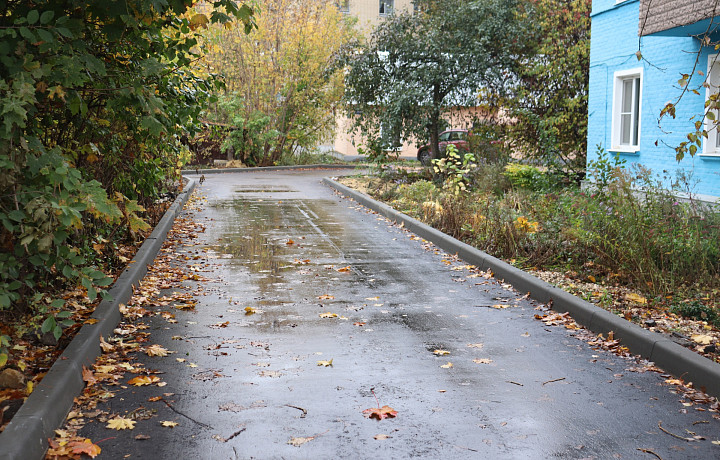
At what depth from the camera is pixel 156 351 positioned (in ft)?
19.9

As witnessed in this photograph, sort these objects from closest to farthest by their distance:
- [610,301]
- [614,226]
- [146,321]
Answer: [146,321]
[610,301]
[614,226]

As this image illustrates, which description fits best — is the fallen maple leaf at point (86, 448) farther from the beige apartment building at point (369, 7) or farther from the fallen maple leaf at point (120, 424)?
the beige apartment building at point (369, 7)

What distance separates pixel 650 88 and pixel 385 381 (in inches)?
496

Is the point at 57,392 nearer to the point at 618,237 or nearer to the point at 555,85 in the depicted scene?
the point at 618,237

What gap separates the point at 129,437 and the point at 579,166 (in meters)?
17.5

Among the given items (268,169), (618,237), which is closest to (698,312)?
(618,237)

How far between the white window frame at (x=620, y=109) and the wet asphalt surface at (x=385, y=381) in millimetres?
8359

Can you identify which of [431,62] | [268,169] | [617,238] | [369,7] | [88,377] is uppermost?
[369,7]

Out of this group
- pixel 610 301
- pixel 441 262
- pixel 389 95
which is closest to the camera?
pixel 610 301

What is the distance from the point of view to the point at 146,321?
23.1ft

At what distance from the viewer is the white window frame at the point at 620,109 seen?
1617cm

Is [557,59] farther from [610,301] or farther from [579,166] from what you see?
[610,301]

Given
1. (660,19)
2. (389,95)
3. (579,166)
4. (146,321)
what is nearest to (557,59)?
(579,166)

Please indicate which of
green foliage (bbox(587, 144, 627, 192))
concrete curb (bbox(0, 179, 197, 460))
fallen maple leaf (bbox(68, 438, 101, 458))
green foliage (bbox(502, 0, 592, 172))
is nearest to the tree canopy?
green foliage (bbox(502, 0, 592, 172))
